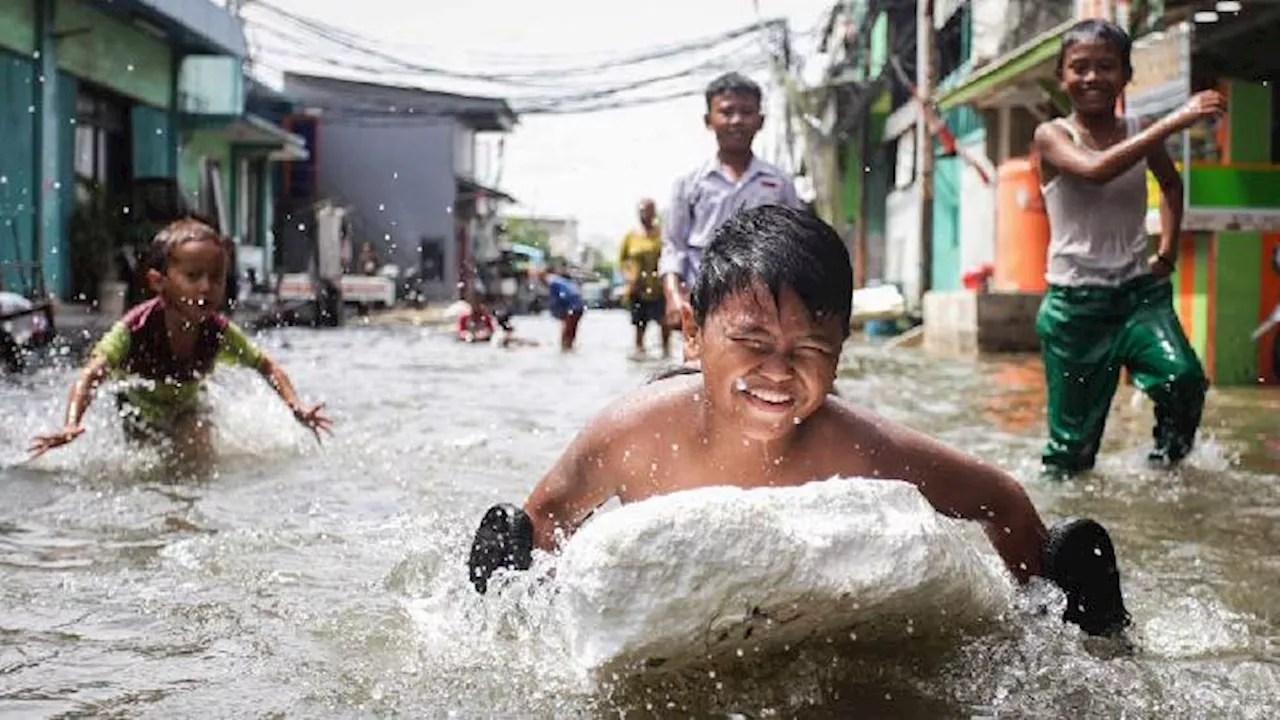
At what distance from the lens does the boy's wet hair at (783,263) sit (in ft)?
8.62

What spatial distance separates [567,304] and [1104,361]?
12.5 metres

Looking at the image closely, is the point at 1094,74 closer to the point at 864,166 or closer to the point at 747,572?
the point at 747,572

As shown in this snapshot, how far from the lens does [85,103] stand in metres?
20.8

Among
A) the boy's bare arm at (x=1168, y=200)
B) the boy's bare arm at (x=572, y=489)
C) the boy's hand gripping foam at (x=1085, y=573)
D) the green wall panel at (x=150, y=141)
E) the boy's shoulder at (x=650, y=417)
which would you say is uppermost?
the green wall panel at (x=150, y=141)

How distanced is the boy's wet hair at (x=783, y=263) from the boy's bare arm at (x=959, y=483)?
0.26 m

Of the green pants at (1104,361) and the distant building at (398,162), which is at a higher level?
the distant building at (398,162)

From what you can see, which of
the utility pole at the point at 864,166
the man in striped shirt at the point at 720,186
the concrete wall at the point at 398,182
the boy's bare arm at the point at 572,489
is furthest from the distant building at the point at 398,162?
the boy's bare arm at the point at 572,489

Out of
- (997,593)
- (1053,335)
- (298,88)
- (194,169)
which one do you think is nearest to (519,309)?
(298,88)

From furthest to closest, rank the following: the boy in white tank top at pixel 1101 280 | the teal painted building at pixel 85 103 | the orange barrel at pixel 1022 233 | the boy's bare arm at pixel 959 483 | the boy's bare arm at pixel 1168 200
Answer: the teal painted building at pixel 85 103, the orange barrel at pixel 1022 233, the boy's bare arm at pixel 1168 200, the boy in white tank top at pixel 1101 280, the boy's bare arm at pixel 959 483

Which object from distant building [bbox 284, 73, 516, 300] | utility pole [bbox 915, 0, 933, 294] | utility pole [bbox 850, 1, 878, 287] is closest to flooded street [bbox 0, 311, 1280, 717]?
utility pole [bbox 915, 0, 933, 294]

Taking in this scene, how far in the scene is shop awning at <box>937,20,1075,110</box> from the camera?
13.0 m

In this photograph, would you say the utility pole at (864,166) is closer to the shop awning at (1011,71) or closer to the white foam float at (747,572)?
the shop awning at (1011,71)

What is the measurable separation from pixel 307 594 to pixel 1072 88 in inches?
120

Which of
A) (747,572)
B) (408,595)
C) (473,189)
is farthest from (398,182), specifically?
(747,572)
